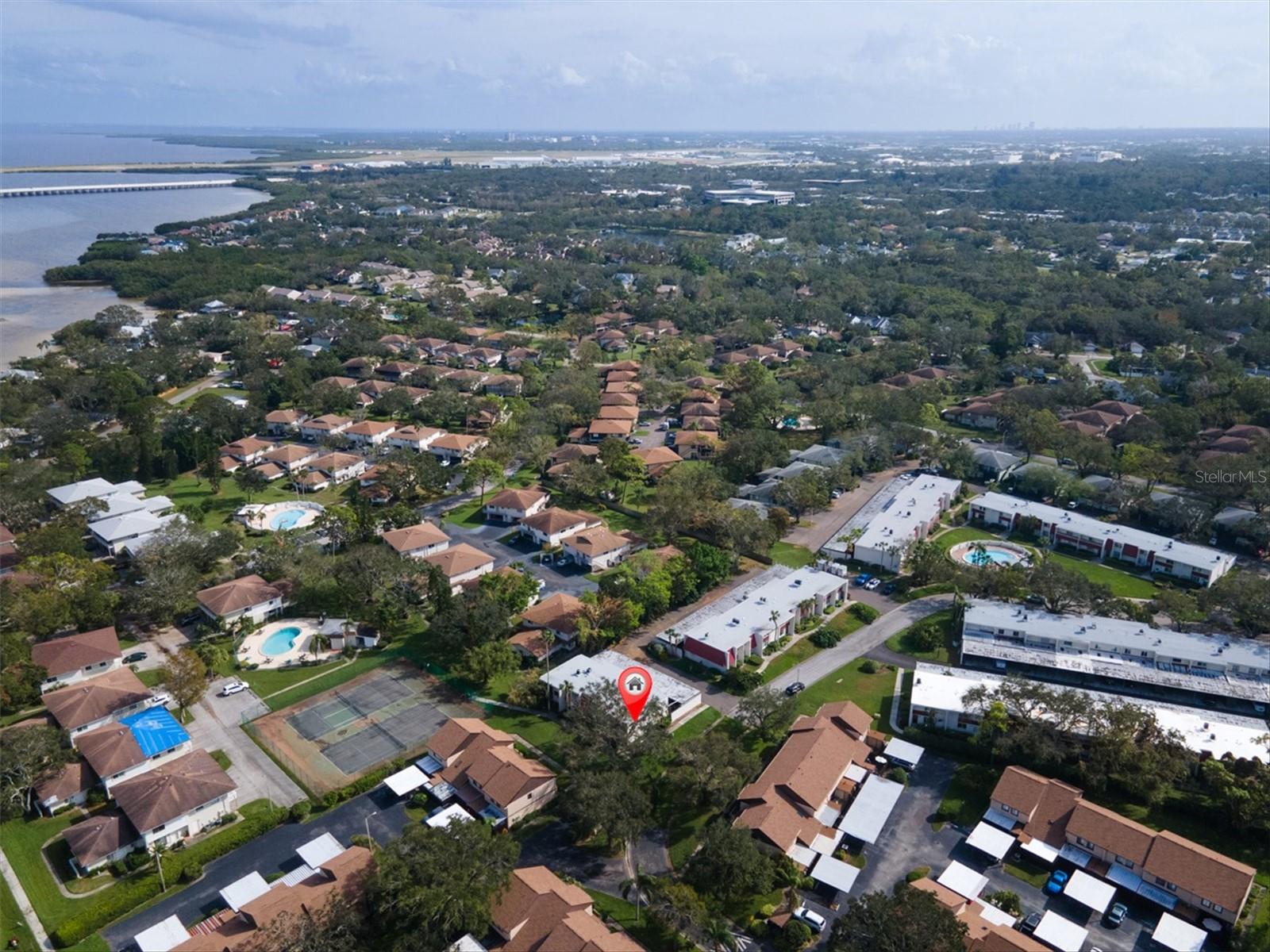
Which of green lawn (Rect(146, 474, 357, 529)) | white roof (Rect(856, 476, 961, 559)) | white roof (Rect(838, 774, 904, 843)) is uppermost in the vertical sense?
white roof (Rect(856, 476, 961, 559))

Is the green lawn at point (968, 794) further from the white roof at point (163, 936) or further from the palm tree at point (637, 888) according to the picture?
the white roof at point (163, 936)

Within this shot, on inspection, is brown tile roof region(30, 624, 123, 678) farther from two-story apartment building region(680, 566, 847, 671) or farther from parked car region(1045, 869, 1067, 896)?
parked car region(1045, 869, 1067, 896)

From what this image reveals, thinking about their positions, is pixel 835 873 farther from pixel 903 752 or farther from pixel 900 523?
pixel 900 523

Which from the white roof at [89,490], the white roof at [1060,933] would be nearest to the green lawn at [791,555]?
the white roof at [1060,933]

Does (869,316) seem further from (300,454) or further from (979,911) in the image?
(979,911)

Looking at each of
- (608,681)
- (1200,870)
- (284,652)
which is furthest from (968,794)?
(284,652)

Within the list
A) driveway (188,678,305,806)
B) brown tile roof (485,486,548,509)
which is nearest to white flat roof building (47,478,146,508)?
driveway (188,678,305,806)
